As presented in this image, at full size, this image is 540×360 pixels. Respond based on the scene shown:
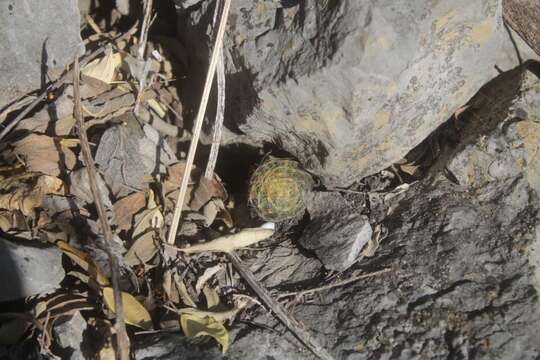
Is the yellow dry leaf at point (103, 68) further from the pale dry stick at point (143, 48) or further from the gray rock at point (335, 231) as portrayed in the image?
the gray rock at point (335, 231)

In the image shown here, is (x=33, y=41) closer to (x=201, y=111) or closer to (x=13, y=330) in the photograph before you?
(x=201, y=111)

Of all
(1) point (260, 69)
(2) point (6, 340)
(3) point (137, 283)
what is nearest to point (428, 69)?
(1) point (260, 69)


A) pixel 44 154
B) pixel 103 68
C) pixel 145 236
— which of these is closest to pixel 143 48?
pixel 103 68

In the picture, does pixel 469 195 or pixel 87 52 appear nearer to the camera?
pixel 469 195

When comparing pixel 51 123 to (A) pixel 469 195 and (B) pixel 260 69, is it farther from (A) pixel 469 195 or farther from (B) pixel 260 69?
(A) pixel 469 195

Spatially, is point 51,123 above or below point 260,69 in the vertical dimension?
above

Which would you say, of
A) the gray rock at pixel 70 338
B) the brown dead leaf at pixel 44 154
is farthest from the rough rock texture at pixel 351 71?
the gray rock at pixel 70 338

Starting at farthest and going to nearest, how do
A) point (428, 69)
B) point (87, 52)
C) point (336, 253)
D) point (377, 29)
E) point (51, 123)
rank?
point (87, 52), point (51, 123), point (336, 253), point (428, 69), point (377, 29)
